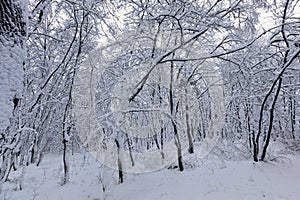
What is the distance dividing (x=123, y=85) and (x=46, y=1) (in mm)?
5945

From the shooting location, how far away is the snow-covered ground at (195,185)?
7.42 meters

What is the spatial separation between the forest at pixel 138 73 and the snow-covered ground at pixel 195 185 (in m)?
0.43

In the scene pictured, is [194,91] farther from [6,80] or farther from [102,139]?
[6,80]

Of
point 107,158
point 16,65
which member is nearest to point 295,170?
point 107,158

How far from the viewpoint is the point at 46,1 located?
11.0ft

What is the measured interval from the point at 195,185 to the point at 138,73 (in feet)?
13.9

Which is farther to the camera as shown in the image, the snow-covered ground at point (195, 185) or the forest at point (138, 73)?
the snow-covered ground at point (195, 185)

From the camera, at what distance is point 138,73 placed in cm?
966

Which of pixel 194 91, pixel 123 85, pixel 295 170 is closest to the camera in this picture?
pixel 123 85

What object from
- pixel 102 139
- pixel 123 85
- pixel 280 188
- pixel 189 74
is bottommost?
pixel 280 188

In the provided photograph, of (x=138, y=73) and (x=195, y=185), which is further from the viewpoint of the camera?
(x=138, y=73)

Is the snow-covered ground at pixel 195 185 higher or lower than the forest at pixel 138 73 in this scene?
lower

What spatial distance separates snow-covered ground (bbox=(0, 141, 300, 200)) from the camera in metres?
7.42

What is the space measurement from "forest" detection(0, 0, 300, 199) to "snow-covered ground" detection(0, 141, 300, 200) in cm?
43
